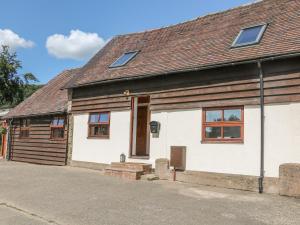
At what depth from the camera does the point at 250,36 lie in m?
12.0

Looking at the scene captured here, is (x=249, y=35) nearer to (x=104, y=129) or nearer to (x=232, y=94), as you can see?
(x=232, y=94)

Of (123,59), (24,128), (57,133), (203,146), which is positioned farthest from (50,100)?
(203,146)

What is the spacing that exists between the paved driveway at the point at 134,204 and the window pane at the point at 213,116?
2.15 metres

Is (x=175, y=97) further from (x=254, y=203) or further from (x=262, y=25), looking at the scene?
(x=254, y=203)

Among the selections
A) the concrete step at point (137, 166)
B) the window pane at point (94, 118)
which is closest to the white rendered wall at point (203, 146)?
the concrete step at point (137, 166)

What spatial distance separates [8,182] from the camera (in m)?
11.8

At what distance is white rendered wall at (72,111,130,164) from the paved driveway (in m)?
2.86

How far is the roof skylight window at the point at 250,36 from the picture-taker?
11.6 m

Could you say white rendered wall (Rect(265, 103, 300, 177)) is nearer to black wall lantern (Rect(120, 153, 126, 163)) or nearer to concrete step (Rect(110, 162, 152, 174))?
concrete step (Rect(110, 162, 152, 174))

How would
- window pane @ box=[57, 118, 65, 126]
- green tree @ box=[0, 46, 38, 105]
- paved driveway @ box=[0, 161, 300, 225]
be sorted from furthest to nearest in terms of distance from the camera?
green tree @ box=[0, 46, 38, 105] < window pane @ box=[57, 118, 65, 126] < paved driveway @ box=[0, 161, 300, 225]

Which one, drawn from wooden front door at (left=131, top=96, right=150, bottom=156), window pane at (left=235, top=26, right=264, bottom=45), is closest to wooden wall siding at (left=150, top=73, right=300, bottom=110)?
wooden front door at (left=131, top=96, right=150, bottom=156)

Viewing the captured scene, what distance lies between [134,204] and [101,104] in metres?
7.65

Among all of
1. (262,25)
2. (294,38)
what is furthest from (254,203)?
(262,25)

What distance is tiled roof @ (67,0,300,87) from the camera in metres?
11.1
